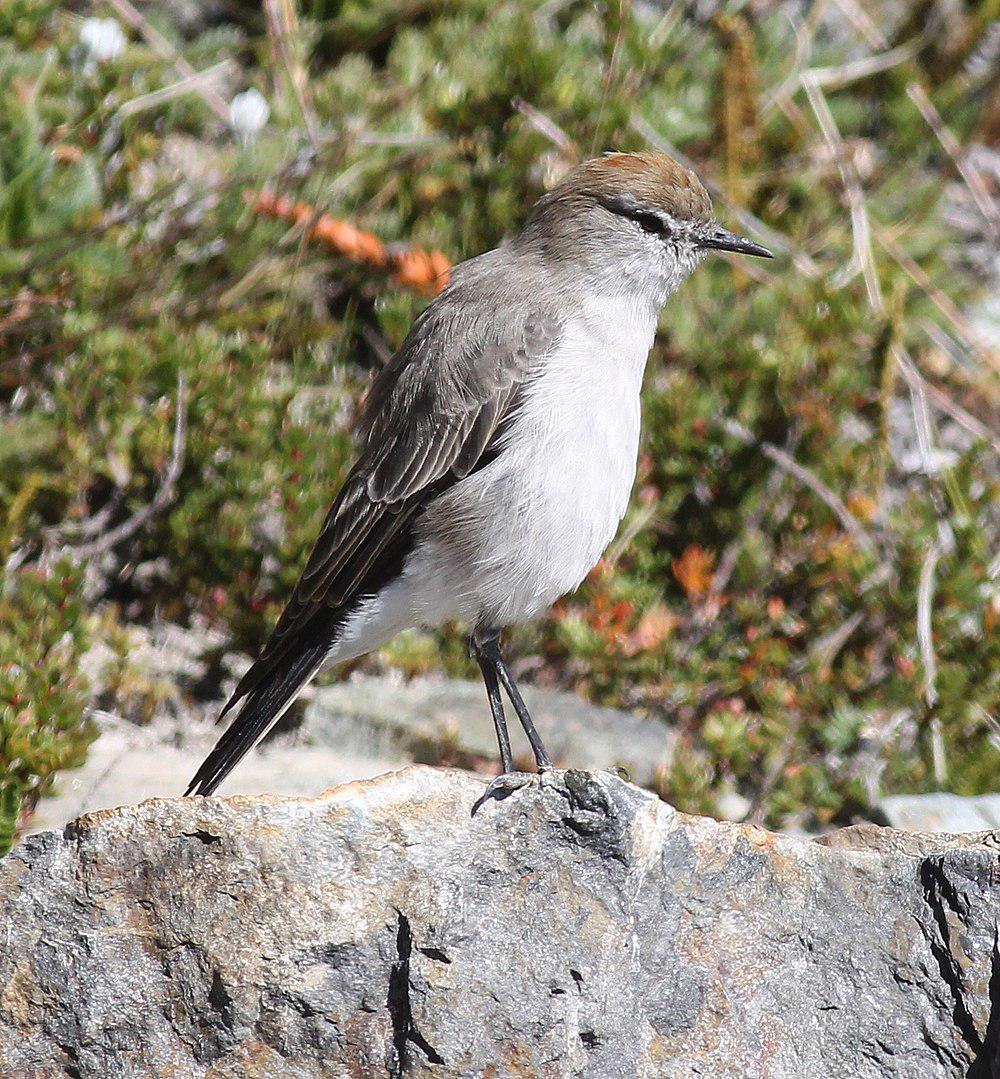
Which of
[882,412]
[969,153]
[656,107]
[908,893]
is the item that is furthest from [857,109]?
[908,893]

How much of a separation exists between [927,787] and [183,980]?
3352mm

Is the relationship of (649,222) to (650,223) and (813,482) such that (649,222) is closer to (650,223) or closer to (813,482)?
(650,223)

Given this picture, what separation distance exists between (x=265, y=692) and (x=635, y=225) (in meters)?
2.03

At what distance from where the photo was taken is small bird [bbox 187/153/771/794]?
4340 millimetres

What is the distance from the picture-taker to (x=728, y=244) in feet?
16.4

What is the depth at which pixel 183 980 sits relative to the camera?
318cm

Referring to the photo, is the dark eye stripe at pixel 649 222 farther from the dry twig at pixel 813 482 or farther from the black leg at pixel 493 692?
the dry twig at pixel 813 482

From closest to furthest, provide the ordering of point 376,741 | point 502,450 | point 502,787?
point 502,787
point 502,450
point 376,741

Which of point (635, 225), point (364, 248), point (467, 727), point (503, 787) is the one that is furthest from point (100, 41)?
point (503, 787)

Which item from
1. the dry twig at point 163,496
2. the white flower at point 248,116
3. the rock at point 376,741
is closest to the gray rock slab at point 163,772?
the rock at point 376,741

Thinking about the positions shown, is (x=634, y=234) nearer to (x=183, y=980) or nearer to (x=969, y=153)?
(x=183, y=980)

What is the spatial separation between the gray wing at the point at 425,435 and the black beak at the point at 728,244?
0.77 metres

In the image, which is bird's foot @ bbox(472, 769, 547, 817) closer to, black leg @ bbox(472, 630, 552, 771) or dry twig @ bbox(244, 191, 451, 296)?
black leg @ bbox(472, 630, 552, 771)

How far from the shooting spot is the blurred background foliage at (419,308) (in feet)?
18.7
